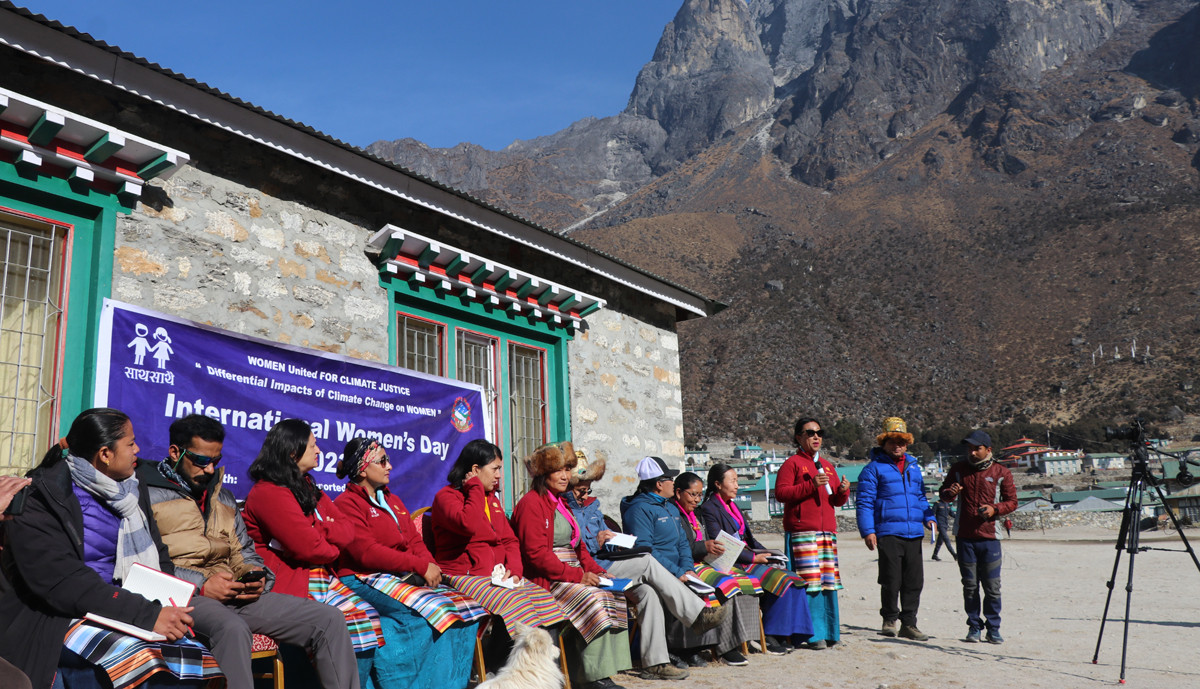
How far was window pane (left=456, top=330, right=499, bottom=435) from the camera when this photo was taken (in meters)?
7.62

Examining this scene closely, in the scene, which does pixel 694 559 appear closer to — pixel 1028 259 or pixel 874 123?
pixel 1028 259

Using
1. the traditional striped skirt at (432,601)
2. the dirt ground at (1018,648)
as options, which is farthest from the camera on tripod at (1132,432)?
the traditional striped skirt at (432,601)

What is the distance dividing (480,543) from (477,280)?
2.97 metres

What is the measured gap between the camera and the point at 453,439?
6.98 metres

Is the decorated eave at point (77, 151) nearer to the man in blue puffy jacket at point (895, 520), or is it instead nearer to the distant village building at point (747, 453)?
the man in blue puffy jacket at point (895, 520)

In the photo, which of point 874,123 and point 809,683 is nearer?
point 809,683

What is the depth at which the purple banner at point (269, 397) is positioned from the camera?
16.0ft

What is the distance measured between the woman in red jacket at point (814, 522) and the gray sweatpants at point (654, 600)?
141cm

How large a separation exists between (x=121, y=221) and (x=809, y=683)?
486 cm

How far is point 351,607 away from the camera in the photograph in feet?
14.0

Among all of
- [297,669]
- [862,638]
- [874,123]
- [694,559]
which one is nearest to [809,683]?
[694,559]

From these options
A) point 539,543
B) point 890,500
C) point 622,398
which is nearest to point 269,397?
point 539,543

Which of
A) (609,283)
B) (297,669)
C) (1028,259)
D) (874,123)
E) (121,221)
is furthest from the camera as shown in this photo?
(874,123)

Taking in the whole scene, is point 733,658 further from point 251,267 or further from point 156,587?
point 251,267
